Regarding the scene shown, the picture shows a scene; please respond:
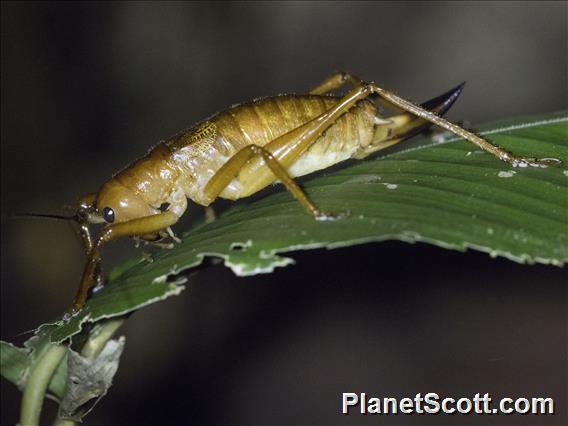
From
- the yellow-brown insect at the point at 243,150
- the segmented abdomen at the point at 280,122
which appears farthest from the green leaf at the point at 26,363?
the segmented abdomen at the point at 280,122

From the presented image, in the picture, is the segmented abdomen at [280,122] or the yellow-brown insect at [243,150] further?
the segmented abdomen at [280,122]

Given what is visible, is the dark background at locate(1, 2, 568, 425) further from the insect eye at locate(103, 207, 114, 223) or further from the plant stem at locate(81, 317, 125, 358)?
the plant stem at locate(81, 317, 125, 358)

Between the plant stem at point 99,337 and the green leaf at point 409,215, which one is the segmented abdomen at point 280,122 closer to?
the green leaf at point 409,215

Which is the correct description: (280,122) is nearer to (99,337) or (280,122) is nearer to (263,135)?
(263,135)

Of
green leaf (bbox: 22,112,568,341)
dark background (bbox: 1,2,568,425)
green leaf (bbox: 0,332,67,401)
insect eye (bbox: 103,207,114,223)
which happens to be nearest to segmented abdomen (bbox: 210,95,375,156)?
green leaf (bbox: 22,112,568,341)

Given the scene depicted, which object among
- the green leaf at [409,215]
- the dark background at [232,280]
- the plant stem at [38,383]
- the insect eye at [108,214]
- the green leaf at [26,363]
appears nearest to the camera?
the green leaf at [409,215]

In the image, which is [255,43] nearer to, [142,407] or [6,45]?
[6,45]
